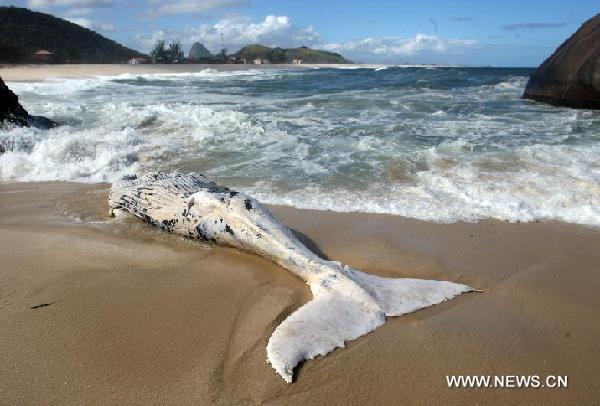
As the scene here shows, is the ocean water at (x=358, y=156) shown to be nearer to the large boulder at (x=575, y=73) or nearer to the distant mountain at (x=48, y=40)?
the large boulder at (x=575, y=73)

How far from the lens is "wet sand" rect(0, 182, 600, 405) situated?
204 centimetres

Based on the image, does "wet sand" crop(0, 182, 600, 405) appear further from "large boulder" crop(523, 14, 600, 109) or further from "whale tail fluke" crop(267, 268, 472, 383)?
"large boulder" crop(523, 14, 600, 109)

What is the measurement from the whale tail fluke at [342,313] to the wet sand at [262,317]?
6cm

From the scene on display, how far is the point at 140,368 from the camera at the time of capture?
2.15 meters

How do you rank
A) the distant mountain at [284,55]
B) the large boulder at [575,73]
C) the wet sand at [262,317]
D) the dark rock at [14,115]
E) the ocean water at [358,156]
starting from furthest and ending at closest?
the distant mountain at [284,55]
the large boulder at [575,73]
the dark rock at [14,115]
the ocean water at [358,156]
the wet sand at [262,317]

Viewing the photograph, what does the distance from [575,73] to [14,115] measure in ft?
45.5

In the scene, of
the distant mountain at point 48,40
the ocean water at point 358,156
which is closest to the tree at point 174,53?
the distant mountain at point 48,40

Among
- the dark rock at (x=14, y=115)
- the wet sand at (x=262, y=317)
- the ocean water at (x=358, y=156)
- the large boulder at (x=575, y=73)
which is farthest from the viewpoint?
the large boulder at (x=575, y=73)

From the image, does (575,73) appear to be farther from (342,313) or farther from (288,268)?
A: (342,313)

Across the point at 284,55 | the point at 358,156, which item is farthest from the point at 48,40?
the point at 284,55

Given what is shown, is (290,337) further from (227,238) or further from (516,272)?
(516,272)

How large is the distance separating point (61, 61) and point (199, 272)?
188 feet

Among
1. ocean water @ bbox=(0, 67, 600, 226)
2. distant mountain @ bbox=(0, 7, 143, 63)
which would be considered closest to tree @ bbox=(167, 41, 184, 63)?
distant mountain @ bbox=(0, 7, 143, 63)

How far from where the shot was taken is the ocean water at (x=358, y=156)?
187 inches
